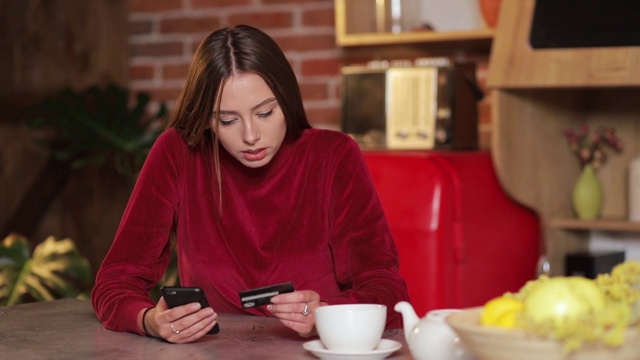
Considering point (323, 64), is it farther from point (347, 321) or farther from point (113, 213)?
point (347, 321)

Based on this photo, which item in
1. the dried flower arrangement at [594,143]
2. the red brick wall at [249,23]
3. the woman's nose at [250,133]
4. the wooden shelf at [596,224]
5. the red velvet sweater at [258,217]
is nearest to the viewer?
the woman's nose at [250,133]

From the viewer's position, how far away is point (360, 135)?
309 centimetres

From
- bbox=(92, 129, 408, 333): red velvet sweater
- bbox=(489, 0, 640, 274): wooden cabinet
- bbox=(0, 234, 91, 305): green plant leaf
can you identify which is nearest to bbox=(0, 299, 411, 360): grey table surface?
bbox=(92, 129, 408, 333): red velvet sweater

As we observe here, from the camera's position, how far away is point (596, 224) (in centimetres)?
292

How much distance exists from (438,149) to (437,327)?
1839 mm

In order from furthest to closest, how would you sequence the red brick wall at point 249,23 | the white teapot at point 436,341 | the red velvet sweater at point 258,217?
the red brick wall at point 249,23
the red velvet sweater at point 258,217
the white teapot at point 436,341

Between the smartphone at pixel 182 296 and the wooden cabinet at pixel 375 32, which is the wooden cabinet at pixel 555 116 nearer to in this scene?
the wooden cabinet at pixel 375 32

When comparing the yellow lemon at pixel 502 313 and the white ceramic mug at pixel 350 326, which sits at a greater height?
the yellow lemon at pixel 502 313

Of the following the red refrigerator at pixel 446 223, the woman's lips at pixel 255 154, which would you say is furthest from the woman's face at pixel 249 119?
the red refrigerator at pixel 446 223

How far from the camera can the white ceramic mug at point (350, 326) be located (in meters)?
1.24

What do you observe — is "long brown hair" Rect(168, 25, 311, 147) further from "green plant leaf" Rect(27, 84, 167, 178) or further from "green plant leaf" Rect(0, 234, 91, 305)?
"green plant leaf" Rect(27, 84, 167, 178)

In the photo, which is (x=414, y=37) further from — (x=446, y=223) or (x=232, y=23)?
(x=232, y=23)

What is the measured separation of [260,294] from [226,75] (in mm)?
458

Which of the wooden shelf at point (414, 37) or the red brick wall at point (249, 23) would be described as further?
the red brick wall at point (249, 23)
